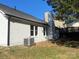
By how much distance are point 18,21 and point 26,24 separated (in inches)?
96.1

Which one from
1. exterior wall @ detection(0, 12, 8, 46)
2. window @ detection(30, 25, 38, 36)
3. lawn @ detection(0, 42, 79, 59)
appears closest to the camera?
lawn @ detection(0, 42, 79, 59)

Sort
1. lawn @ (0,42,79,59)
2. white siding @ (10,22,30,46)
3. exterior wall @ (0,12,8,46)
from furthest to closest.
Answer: white siding @ (10,22,30,46), exterior wall @ (0,12,8,46), lawn @ (0,42,79,59)

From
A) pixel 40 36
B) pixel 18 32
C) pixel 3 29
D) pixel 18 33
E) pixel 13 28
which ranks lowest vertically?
pixel 40 36

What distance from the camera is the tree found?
58.0ft

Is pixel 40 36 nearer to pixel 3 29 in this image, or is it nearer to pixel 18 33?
pixel 18 33

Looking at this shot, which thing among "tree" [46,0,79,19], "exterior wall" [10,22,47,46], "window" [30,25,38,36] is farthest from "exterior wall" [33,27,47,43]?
"tree" [46,0,79,19]

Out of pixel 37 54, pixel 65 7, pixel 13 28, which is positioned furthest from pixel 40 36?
pixel 37 54

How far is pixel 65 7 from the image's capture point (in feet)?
59.7

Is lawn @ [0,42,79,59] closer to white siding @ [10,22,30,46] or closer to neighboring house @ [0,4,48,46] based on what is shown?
neighboring house @ [0,4,48,46]

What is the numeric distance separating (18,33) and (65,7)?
6162 mm

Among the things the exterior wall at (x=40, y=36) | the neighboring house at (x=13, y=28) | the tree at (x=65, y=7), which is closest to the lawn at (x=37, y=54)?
the neighboring house at (x=13, y=28)

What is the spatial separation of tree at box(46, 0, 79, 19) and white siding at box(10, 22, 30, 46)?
430 cm

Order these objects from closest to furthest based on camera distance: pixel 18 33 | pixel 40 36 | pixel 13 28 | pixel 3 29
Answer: pixel 3 29 → pixel 13 28 → pixel 18 33 → pixel 40 36

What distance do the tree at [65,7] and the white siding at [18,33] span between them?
14.1 ft
